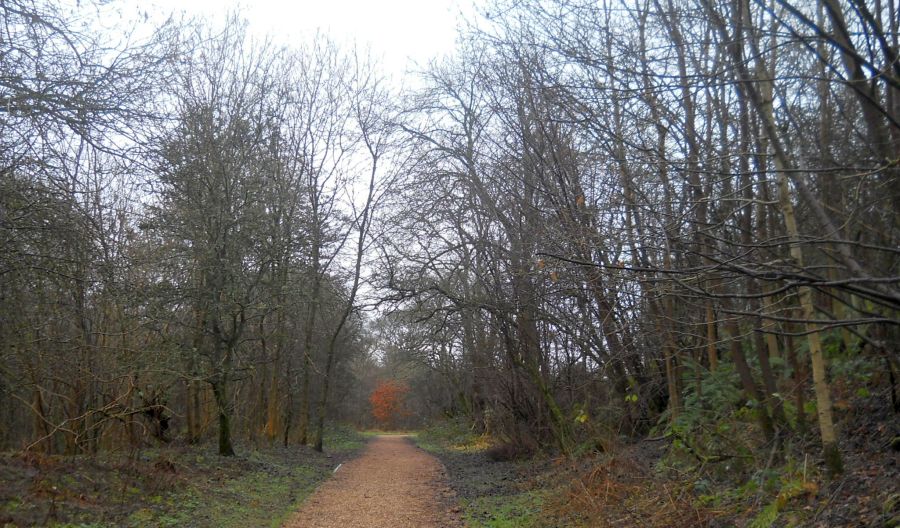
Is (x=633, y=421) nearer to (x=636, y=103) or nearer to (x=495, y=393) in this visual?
(x=495, y=393)

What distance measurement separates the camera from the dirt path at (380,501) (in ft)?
32.1

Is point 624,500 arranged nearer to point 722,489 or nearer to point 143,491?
point 722,489

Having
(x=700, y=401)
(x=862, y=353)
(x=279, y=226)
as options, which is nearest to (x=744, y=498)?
(x=862, y=353)

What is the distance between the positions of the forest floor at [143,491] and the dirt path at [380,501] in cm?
44

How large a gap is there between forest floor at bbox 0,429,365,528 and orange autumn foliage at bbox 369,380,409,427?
50201mm

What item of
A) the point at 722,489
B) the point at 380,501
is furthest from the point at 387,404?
the point at 722,489

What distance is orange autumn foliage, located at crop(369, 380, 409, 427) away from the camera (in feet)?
212

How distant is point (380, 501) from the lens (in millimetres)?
11992

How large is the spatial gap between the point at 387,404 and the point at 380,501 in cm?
5399

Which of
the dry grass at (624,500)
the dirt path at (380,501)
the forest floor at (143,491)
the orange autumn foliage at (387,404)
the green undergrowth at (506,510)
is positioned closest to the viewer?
the dry grass at (624,500)

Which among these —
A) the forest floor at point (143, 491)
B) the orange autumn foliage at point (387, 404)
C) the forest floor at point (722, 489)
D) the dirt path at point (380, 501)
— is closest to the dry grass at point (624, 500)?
the forest floor at point (722, 489)

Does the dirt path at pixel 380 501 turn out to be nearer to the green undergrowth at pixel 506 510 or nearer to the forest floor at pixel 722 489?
the green undergrowth at pixel 506 510

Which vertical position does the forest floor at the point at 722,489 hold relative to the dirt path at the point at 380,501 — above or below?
above

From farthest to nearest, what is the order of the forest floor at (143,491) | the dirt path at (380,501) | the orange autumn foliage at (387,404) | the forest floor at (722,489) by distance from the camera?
the orange autumn foliage at (387,404) < the dirt path at (380,501) < the forest floor at (143,491) < the forest floor at (722,489)
